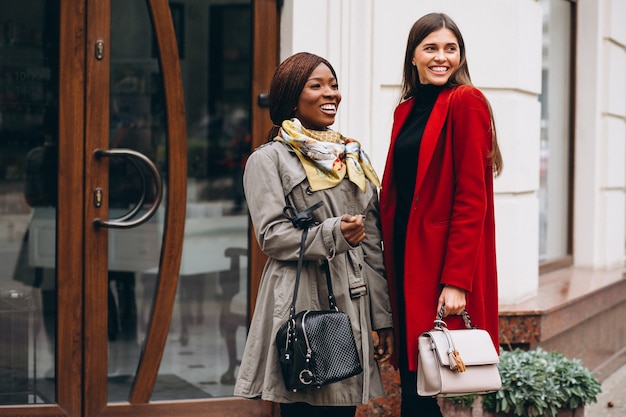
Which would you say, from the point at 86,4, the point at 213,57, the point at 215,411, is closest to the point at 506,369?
the point at 215,411

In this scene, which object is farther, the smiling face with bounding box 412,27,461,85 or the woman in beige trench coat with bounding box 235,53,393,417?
the smiling face with bounding box 412,27,461,85

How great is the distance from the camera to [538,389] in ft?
14.9

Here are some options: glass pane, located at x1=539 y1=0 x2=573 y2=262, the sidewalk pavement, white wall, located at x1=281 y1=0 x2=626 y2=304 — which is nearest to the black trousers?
white wall, located at x1=281 y1=0 x2=626 y2=304

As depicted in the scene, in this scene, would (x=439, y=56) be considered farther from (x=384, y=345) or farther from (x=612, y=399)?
(x=612, y=399)

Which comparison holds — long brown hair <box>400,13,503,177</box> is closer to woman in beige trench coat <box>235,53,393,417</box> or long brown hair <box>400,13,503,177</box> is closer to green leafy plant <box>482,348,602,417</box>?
woman in beige trench coat <box>235,53,393,417</box>

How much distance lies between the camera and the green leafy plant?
4.54 metres

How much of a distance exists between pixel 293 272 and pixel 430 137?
64 cm

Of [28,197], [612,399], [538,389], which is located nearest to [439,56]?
[538,389]

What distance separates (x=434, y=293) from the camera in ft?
11.0

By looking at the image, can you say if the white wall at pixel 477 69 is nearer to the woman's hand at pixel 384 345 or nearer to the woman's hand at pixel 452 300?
the woman's hand at pixel 384 345

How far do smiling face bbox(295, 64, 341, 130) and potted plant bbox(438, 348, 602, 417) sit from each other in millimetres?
1868

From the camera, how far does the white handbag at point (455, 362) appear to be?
3.18 m

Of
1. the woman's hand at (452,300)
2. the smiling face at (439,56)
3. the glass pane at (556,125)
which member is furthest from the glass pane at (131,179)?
the glass pane at (556,125)

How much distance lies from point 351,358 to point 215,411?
190cm
